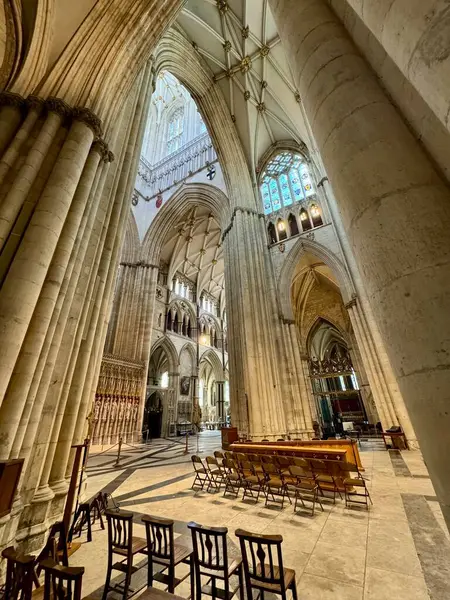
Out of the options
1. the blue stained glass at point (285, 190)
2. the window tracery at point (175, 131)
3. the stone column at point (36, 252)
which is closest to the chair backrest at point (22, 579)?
the stone column at point (36, 252)

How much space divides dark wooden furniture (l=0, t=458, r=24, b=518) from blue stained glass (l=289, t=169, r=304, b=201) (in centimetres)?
1543

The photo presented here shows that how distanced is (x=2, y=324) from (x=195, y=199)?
16882mm

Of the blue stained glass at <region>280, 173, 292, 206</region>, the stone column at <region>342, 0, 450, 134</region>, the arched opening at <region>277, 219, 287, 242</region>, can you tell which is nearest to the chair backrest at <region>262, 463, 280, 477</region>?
the stone column at <region>342, 0, 450, 134</region>

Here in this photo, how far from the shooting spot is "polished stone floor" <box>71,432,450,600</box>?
2006 millimetres

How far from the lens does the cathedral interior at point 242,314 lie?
4.10ft

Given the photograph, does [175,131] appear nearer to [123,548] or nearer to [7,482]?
[7,482]

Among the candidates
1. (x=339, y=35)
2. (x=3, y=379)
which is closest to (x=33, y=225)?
(x=3, y=379)

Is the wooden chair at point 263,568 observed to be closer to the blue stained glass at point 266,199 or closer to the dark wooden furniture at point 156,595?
the dark wooden furniture at point 156,595

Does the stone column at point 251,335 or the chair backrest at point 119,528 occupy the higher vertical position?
the stone column at point 251,335

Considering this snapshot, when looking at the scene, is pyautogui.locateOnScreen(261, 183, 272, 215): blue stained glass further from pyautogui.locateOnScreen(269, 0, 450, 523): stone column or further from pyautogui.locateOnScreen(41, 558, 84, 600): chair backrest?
pyautogui.locateOnScreen(41, 558, 84, 600): chair backrest

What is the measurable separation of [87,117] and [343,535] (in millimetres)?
7335

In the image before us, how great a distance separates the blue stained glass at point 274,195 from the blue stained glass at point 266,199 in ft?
0.78

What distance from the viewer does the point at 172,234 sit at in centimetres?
2119

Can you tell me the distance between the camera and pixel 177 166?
19828 millimetres
